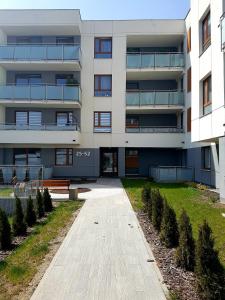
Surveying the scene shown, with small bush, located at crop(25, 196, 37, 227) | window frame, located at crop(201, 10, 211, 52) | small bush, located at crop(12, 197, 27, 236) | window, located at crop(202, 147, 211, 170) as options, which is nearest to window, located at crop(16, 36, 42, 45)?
window frame, located at crop(201, 10, 211, 52)

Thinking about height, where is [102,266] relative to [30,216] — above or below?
below

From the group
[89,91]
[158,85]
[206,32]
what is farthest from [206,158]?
[89,91]

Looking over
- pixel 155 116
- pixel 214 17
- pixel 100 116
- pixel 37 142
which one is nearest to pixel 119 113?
pixel 100 116

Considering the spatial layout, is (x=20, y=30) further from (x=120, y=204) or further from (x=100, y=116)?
(x=120, y=204)

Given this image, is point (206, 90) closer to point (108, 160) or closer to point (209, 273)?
point (209, 273)

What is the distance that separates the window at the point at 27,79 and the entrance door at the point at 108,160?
854 centimetres

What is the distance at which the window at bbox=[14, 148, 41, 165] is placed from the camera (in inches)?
1091

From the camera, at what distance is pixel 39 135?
2542 cm

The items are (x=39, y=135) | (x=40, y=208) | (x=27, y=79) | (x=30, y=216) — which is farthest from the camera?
(x=27, y=79)

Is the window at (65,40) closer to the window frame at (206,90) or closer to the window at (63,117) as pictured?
the window at (63,117)

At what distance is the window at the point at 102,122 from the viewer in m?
27.9

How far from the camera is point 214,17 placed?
14.9m

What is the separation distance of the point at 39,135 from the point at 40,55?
6582 millimetres

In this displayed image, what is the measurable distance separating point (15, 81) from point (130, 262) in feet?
80.8
